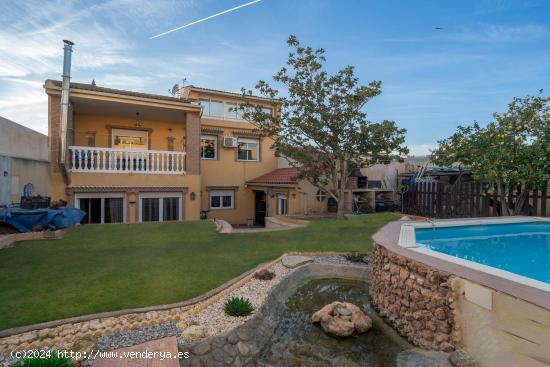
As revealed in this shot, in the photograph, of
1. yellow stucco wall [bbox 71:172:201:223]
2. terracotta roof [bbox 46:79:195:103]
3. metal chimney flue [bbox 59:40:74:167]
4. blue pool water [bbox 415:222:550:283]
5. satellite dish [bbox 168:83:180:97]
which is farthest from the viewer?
satellite dish [bbox 168:83:180:97]

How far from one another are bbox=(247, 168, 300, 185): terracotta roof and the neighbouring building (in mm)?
12381

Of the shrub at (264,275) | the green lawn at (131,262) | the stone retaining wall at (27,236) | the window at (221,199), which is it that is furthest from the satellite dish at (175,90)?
the shrub at (264,275)

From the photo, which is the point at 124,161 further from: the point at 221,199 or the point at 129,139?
the point at 221,199

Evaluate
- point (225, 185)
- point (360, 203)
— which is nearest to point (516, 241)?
point (360, 203)

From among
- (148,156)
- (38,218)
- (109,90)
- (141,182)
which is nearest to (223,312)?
(38,218)

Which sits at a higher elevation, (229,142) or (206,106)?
(206,106)

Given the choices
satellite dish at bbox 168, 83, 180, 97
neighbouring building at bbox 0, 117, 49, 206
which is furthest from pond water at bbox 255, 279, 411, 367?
satellite dish at bbox 168, 83, 180, 97

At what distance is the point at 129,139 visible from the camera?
19.9 meters

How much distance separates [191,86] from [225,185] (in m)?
7.31

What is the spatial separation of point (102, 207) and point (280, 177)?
35.7ft

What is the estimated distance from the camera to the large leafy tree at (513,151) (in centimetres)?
1319

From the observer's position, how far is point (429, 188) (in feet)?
62.2

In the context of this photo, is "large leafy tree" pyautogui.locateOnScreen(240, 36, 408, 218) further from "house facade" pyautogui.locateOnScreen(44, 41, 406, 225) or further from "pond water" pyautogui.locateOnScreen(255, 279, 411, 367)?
"pond water" pyautogui.locateOnScreen(255, 279, 411, 367)

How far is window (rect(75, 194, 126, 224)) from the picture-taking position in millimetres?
16031
